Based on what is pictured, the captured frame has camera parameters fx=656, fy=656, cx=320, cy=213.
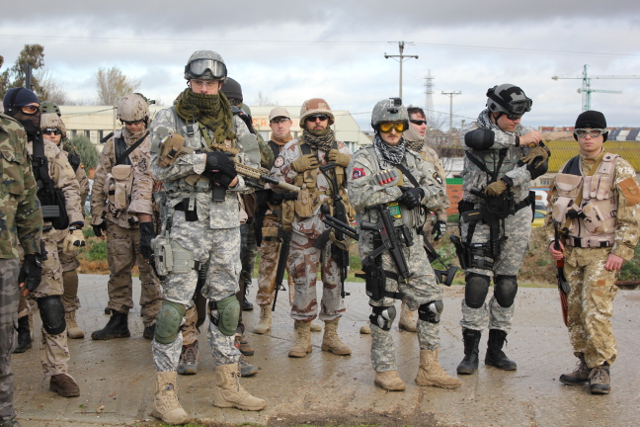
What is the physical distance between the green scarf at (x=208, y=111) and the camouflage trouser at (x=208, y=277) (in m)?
0.70

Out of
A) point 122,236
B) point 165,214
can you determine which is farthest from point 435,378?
point 122,236

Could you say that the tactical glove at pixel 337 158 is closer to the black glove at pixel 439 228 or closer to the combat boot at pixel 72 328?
the black glove at pixel 439 228

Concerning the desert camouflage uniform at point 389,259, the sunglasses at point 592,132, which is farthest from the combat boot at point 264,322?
the sunglasses at point 592,132

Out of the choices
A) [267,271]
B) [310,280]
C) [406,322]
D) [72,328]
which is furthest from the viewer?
[267,271]

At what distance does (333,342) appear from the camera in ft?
20.1

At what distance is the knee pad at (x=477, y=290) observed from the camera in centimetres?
566

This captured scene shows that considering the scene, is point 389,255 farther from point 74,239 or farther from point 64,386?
point 74,239

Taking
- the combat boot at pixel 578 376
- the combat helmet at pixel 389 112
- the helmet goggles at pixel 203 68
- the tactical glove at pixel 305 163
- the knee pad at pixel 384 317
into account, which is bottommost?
the combat boot at pixel 578 376

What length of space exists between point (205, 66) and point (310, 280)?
2365 mm

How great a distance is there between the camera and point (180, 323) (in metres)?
4.54

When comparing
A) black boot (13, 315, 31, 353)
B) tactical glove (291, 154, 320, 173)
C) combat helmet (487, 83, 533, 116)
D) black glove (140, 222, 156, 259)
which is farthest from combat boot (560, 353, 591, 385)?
black boot (13, 315, 31, 353)

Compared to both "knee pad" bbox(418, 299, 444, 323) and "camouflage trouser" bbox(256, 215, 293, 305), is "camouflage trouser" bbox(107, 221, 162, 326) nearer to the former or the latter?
"camouflage trouser" bbox(256, 215, 293, 305)

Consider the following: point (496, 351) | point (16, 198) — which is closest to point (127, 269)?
point (16, 198)

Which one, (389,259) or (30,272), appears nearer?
(30,272)
